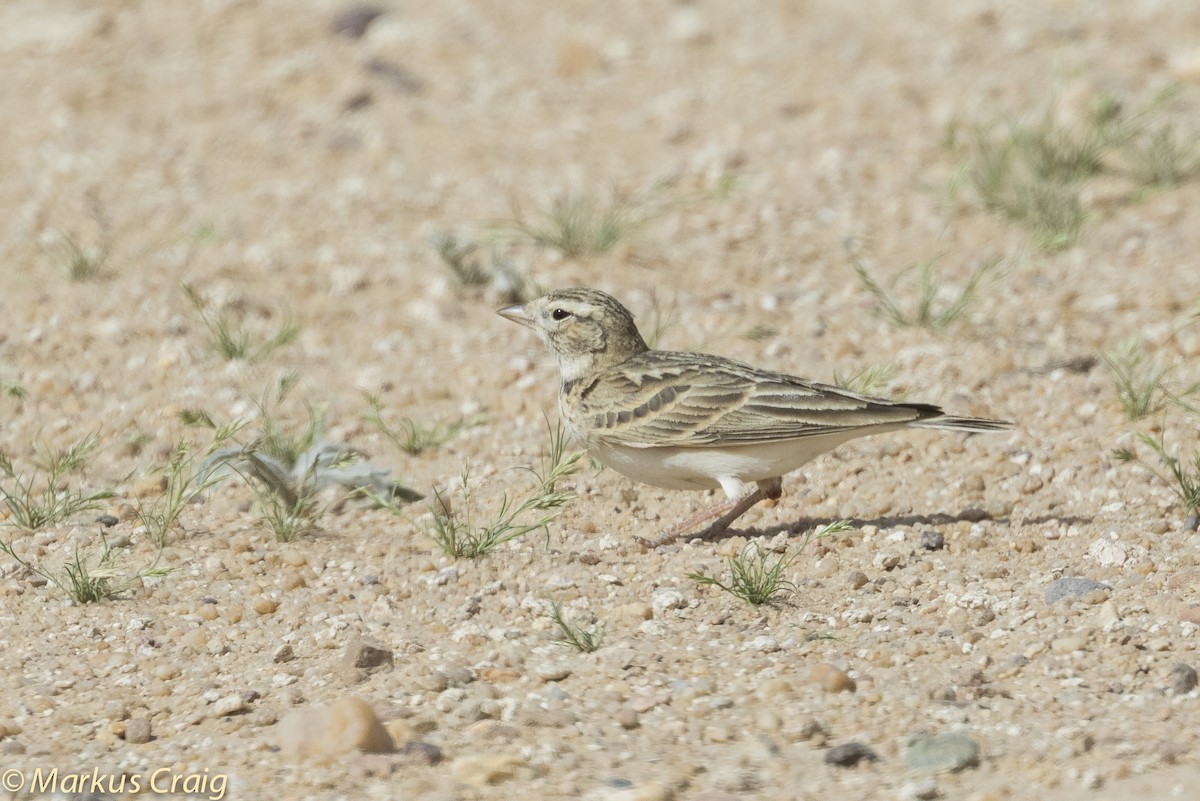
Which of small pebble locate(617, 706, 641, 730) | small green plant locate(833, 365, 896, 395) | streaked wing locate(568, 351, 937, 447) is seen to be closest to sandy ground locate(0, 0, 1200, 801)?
small pebble locate(617, 706, 641, 730)

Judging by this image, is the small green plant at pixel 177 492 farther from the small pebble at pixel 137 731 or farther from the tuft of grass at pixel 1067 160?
the tuft of grass at pixel 1067 160

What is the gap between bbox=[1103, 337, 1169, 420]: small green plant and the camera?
6676 mm

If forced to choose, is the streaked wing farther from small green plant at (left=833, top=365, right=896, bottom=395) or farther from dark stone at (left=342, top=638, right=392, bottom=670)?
dark stone at (left=342, top=638, right=392, bottom=670)

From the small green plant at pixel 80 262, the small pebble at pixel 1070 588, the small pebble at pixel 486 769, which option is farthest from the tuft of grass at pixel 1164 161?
the small pebble at pixel 486 769

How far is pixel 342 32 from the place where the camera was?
11.8 metres

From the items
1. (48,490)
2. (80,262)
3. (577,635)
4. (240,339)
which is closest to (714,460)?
(577,635)

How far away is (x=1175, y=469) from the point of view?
5699mm

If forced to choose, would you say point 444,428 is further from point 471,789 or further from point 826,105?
point 826,105

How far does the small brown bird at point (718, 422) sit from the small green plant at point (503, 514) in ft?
0.74

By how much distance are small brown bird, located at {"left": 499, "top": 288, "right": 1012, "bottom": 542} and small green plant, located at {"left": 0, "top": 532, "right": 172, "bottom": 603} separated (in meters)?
1.73

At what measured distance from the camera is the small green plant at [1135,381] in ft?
21.9

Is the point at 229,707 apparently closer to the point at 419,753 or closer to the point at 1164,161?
the point at 419,753

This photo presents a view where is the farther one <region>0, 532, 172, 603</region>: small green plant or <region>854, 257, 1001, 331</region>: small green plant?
<region>854, 257, 1001, 331</region>: small green plant

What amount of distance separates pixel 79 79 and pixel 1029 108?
6.81 meters
